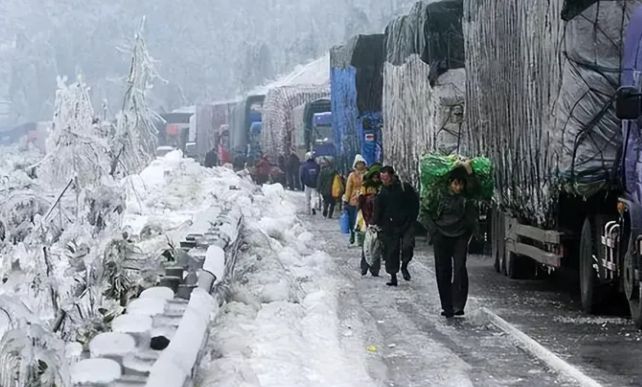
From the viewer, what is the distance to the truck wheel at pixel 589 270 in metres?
13.9

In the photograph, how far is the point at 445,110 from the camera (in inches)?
920

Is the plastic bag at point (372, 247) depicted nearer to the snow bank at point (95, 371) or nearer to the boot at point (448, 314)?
the boot at point (448, 314)

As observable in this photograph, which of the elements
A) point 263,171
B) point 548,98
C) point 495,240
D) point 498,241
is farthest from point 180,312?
point 263,171

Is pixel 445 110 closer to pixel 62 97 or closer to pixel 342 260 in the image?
pixel 342 260

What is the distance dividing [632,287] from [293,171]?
140ft

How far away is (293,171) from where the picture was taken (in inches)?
2162

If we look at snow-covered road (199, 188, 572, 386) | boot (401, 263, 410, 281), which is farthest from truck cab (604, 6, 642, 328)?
boot (401, 263, 410, 281)

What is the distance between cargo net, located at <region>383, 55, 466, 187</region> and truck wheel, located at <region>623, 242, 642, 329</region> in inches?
399

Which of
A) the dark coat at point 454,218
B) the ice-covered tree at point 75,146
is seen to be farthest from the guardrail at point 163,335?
the ice-covered tree at point 75,146

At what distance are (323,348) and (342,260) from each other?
36.3 feet

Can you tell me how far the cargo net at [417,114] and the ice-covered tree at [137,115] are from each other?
4.79 m

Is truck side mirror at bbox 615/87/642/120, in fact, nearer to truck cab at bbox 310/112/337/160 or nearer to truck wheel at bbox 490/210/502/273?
truck wheel at bbox 490/210/502/273

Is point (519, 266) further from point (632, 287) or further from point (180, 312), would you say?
point (180, 312)

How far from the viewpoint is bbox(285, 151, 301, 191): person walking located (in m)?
54.1
